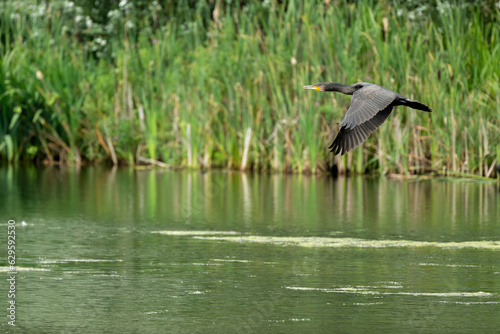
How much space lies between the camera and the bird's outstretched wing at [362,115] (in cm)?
810

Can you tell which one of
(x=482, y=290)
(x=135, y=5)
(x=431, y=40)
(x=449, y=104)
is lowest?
(x=482, y=290)

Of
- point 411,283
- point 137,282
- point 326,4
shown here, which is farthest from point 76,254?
point 326,4

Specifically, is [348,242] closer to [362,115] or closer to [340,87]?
[340,87]

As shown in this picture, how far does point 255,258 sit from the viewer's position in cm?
818

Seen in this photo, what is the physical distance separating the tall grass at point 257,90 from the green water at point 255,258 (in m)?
1.20

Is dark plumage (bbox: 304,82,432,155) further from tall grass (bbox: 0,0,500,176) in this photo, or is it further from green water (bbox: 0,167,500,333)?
tall grass (bbox: 0,0,500,176)

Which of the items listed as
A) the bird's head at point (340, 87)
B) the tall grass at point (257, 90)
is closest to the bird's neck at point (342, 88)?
the bird's head at point (340, 87)

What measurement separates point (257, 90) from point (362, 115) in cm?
886

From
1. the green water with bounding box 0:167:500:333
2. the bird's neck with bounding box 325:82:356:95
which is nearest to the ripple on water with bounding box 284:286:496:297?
the green water with bounding box 0:167:500:333

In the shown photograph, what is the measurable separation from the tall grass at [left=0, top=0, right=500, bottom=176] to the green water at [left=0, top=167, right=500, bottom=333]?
3.93 ft

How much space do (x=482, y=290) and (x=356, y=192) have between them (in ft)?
23.3

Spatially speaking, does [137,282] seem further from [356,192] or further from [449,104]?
[449,104]

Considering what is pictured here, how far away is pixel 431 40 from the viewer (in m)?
15.8

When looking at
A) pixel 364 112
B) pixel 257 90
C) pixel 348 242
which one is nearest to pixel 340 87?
pixel 364 112
